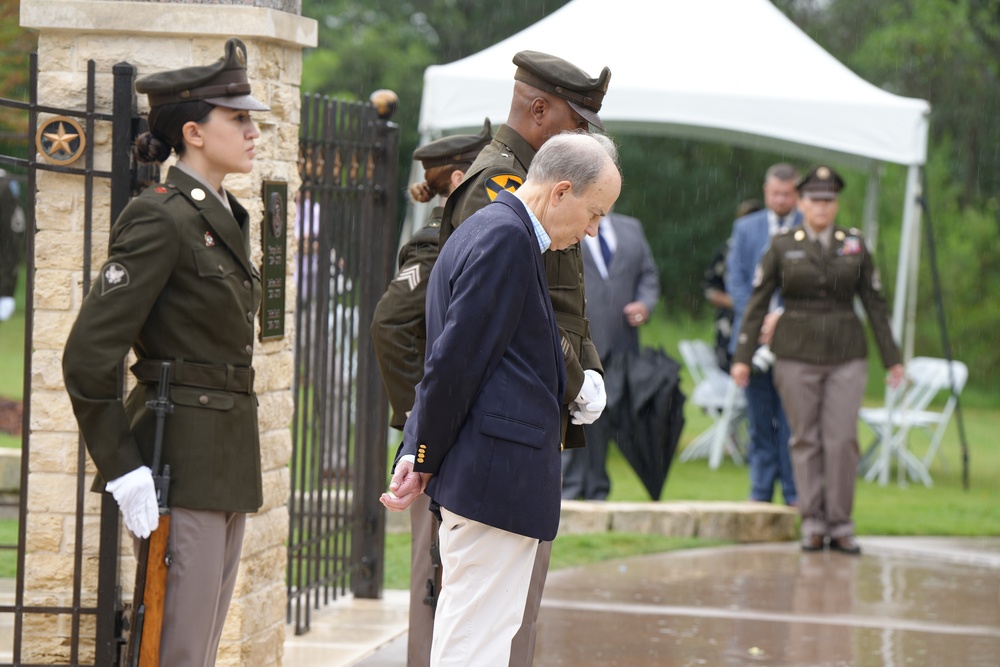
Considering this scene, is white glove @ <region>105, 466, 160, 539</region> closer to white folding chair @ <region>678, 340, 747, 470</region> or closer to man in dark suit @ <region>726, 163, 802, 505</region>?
man in dark suit @ <region>726, 163, 802, 505</region>

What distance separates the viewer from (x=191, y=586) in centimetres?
395

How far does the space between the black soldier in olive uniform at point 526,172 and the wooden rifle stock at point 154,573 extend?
95 cm

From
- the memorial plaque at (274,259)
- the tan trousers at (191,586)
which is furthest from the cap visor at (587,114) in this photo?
the tan trousers at (191,586)

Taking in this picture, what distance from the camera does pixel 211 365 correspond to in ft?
13.1

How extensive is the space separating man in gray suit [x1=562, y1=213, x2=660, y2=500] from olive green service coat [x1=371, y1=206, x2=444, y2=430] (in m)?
4.53

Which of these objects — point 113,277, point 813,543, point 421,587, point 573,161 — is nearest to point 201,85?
point 113,277

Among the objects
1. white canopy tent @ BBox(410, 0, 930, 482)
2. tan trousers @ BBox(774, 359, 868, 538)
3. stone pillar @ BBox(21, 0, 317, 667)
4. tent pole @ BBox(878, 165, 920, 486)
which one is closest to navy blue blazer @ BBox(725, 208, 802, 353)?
white canopy tent @ BBox(410, 0, 930, 482)

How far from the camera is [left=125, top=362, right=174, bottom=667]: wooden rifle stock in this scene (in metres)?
3.90

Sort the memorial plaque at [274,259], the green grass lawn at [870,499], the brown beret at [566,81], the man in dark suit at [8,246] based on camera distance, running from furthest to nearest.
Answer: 1. the man in dark suit at [8,246]
2. the green grass lawn at [870,499]
3. the memorial plaque at [274,259]
4. the brown beret at [566,81]

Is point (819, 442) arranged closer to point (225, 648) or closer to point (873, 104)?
point (873, 104)

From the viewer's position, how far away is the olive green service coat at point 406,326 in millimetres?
4977

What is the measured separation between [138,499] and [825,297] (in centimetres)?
563

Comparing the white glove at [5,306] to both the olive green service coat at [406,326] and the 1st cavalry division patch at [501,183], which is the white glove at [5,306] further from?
the 1st cavalry division patch at [501,183]

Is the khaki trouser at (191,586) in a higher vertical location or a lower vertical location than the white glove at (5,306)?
higher
